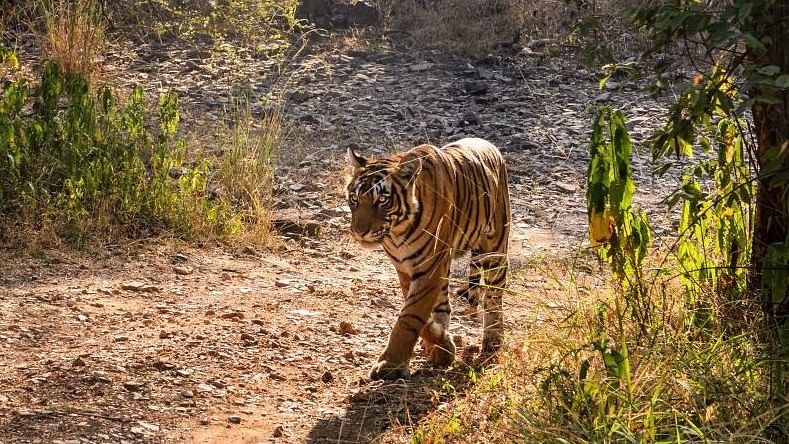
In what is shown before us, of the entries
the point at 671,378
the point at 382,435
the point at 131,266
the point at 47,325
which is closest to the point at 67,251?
the point at 131,266

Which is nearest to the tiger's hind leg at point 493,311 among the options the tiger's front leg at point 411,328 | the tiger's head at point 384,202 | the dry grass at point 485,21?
the tiger's front leg at point 411,328

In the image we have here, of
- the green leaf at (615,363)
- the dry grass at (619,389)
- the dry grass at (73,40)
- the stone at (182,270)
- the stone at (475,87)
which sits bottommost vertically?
the stone at (182,270)

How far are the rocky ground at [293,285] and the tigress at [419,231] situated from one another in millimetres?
160

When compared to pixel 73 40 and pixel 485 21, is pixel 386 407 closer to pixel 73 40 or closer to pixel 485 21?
pixel 73 40

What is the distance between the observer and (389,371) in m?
4.89

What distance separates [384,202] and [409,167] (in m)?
0.21

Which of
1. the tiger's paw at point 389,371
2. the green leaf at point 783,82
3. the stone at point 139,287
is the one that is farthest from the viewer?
the stone at point 139,287

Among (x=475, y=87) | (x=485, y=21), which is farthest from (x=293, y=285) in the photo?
(x=485, y=21)

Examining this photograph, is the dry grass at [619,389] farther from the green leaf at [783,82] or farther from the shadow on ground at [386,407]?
the green leaf at [783,82]

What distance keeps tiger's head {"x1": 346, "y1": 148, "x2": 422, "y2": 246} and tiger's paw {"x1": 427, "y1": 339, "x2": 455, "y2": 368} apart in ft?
1.88

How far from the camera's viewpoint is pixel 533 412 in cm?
355

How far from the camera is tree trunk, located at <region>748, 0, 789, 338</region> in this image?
3.61 meters

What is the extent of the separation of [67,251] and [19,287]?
68cm

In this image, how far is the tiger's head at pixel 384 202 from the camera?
198 inches
